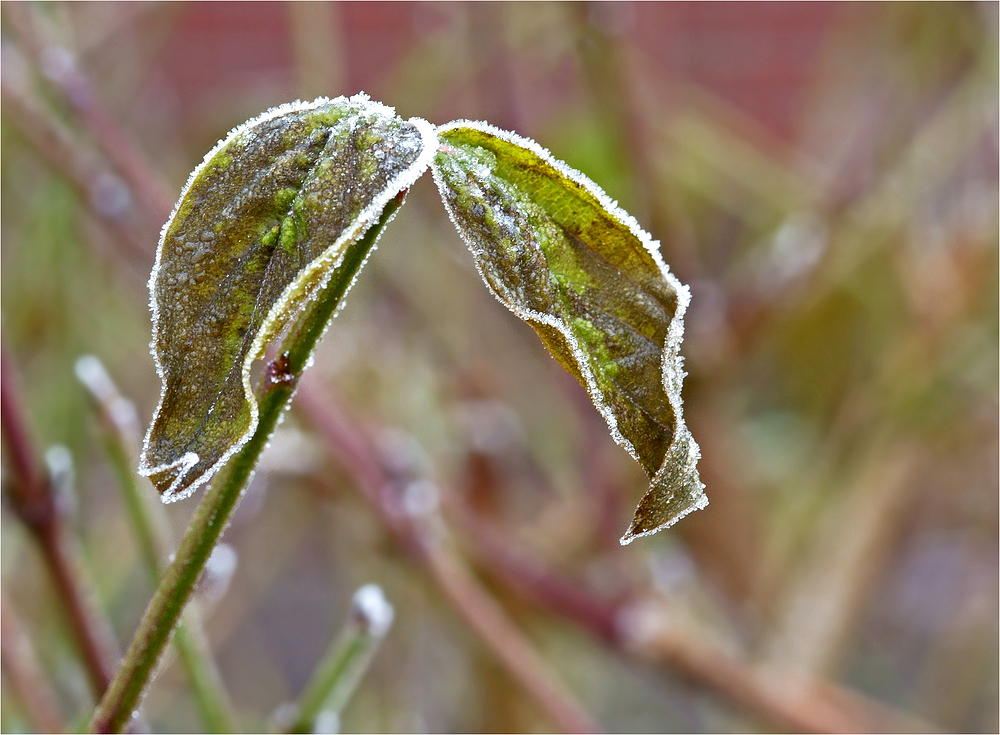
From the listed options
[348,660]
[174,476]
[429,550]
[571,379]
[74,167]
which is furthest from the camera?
[571,379]

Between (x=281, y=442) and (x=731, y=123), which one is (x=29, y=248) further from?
(x=731, y=123)

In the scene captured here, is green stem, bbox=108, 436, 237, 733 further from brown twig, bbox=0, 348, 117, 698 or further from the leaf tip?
the leaf tip

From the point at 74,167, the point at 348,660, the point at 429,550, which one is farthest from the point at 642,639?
the point at 74,167

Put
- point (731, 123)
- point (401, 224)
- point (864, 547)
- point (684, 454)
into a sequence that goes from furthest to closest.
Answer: point (731, 123) < point (401, 224) < point (864, 547) < point (684, 454)

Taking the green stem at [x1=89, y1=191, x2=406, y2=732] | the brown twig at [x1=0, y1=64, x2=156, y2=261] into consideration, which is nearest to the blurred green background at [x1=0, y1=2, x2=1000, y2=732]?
the brown twig at [x1=0, y1=64, x2=156, y2=261]

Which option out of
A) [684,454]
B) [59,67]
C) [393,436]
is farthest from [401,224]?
[684,454]

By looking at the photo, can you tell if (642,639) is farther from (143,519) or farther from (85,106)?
(85,106)
